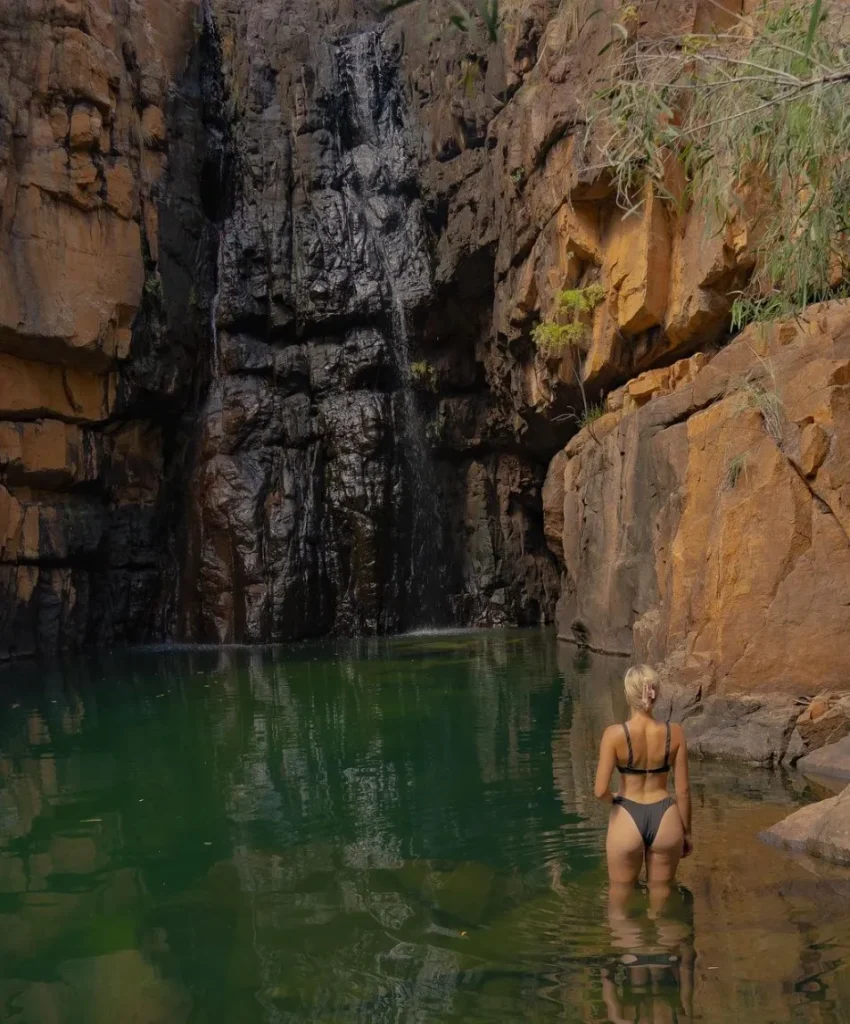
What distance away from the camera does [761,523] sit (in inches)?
369

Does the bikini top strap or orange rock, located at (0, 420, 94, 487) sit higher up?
orange rock, located at (0, 420, 94, 487)

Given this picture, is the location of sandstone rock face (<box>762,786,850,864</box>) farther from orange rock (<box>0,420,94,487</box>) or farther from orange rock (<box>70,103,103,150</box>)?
orange rock (<box>70,103,103,150</box>)

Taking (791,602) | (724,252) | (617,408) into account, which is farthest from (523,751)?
(617,408)

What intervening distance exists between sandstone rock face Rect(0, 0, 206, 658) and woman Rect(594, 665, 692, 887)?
18.0 metres

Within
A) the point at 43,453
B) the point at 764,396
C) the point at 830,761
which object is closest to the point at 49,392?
the point at 43,453

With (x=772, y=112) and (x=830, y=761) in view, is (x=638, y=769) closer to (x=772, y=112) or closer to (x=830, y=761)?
(x=830, y=761)

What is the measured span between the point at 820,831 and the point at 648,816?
4.10 ft

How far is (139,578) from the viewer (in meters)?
24.1

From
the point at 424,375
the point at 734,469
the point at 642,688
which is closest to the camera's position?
the point at 642,688

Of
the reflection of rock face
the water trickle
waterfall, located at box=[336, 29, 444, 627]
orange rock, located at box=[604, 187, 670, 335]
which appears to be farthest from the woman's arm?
the water trickle

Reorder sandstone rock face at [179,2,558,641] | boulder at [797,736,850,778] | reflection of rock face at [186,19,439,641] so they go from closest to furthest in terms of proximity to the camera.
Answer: boulder at [797,736,850,778] < reflection of rock face at [186,19,439,641] < sandstone rock face at [179,2,558,641]

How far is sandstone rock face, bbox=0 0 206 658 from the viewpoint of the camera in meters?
21.1

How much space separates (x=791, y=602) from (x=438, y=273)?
1637 cm

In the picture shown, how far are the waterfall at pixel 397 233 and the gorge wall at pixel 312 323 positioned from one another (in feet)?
0.24
